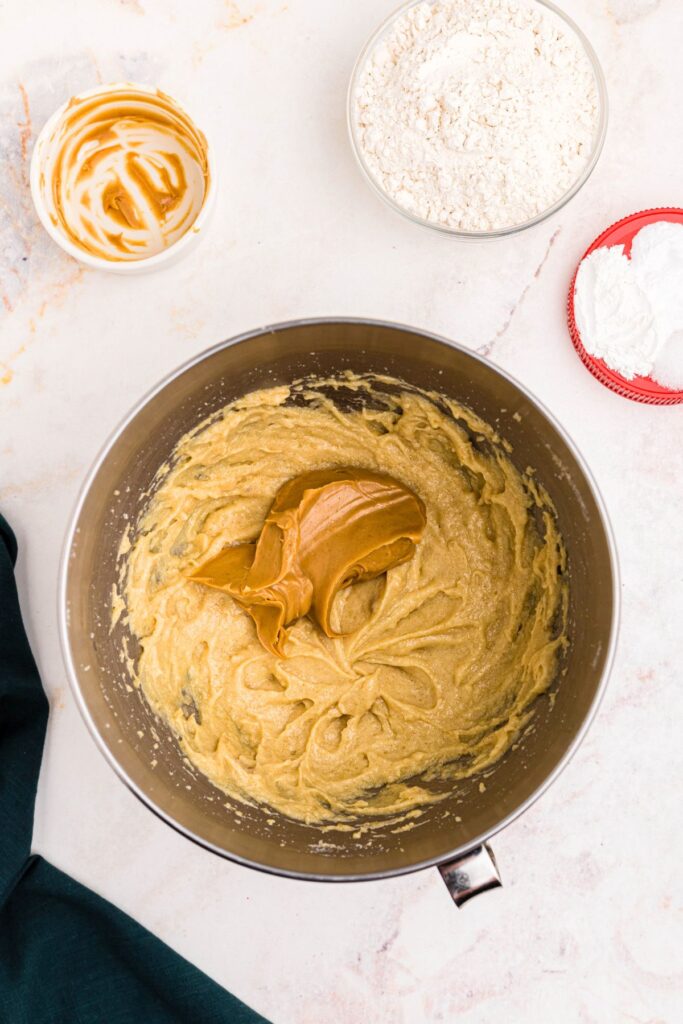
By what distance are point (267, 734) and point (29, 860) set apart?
54 centimetres

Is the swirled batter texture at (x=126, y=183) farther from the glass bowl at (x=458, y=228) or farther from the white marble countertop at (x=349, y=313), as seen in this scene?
the glass bowl at (x=458, y=228)

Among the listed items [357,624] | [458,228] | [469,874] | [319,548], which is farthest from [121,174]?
[469,874]

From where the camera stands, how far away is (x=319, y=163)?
154 centimetres

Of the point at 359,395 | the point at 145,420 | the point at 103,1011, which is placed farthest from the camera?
the point at 103,1011

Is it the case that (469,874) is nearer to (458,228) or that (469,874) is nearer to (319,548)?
(319,548)

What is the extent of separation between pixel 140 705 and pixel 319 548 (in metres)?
0.39

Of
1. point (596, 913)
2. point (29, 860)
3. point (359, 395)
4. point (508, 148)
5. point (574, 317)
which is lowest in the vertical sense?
point (29, 860)

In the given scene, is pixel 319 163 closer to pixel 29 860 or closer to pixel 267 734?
pixel 267 734

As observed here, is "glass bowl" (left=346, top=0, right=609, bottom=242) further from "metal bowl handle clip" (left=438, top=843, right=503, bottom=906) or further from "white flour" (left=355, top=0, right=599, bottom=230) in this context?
"metal bowl handle clip" (left=438, top=843, right=503, bottom=906)

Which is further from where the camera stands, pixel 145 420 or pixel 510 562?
pixel 510 562

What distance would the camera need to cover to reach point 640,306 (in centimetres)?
144

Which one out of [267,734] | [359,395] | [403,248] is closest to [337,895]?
[267,734]

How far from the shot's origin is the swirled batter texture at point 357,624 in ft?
4.50

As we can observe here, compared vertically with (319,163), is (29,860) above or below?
below
